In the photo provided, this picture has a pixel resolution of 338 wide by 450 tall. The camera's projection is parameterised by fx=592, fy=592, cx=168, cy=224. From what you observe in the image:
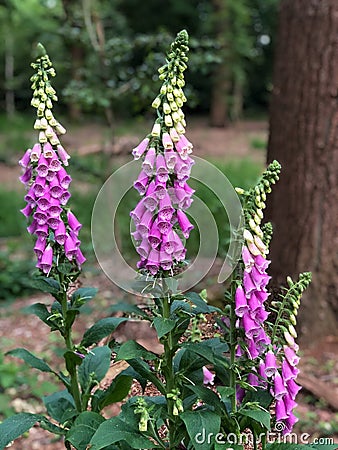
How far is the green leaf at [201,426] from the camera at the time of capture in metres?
1.59

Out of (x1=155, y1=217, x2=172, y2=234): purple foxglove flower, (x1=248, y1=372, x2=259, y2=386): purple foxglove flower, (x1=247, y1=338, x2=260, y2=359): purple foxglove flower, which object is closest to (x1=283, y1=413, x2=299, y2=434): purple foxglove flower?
(x1=248, y1=372, x2=259, y2=386): purple foxglove flower

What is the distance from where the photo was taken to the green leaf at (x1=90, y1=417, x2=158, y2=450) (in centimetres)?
162

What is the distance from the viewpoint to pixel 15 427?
76.0 inches

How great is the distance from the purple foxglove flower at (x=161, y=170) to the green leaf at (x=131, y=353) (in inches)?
19.2

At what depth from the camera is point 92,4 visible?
5.15 m

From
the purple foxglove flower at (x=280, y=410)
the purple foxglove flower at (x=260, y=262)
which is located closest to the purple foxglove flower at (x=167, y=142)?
the purple foxglove flower at (x=260, y=262)

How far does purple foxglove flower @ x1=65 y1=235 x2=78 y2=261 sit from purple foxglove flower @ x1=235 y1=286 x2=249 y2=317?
0.56 meters

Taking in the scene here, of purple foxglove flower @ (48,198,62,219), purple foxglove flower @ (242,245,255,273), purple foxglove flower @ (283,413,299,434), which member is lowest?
purple foxglove flower @ (283,413,299,434)

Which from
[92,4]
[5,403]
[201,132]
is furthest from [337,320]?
[201,132]

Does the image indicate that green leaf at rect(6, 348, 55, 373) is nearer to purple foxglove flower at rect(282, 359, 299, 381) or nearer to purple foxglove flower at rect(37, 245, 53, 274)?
purple foxglove flower at rect(37, 245, 53, 274)

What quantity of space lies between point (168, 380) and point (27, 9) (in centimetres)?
2194

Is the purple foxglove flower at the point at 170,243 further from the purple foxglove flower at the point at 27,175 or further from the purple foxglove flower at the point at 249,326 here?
the purple foxglove flower at the point at 27,175

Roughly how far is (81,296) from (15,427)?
0.48m

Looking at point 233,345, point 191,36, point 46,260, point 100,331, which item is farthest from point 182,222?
point 191,36
